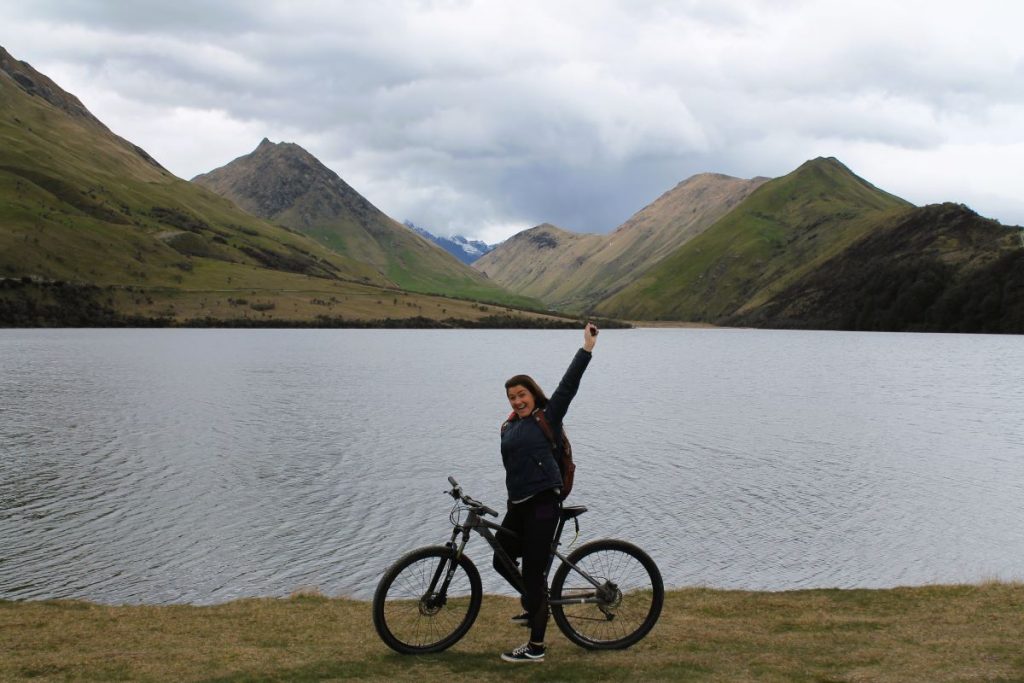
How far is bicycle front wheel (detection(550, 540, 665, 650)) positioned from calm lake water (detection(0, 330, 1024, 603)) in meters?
9.26

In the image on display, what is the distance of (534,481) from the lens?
12.6m

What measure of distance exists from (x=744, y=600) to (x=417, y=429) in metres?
36.7

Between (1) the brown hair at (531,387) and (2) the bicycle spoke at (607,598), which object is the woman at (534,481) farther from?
(2) the bicycle spoke at (607,598)

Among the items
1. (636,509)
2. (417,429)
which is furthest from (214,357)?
(636,509)

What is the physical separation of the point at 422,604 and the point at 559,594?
2.19 metres

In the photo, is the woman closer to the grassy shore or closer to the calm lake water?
the grassy shore

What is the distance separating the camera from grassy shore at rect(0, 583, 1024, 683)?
12.0 metres

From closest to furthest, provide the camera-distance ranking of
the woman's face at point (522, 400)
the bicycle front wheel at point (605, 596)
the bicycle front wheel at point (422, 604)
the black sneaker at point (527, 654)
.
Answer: the woman's face at point (522, 400) → the black sneaker at point (527, 654) → the bicycle front wheel at point (422, 604) → the bicycle front wheel at point (605, 596)

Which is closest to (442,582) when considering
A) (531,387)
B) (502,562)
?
(502,562)

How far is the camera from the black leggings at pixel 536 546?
12766 mm

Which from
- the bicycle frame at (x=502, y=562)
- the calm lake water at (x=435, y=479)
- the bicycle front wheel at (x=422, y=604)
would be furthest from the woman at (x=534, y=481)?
the calm lake water at (x=435, y=479)

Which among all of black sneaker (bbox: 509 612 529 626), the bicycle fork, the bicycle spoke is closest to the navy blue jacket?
the bicycle fork

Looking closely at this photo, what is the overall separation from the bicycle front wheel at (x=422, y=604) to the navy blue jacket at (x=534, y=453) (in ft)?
5.64

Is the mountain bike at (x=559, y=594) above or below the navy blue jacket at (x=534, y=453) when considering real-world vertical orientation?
below
